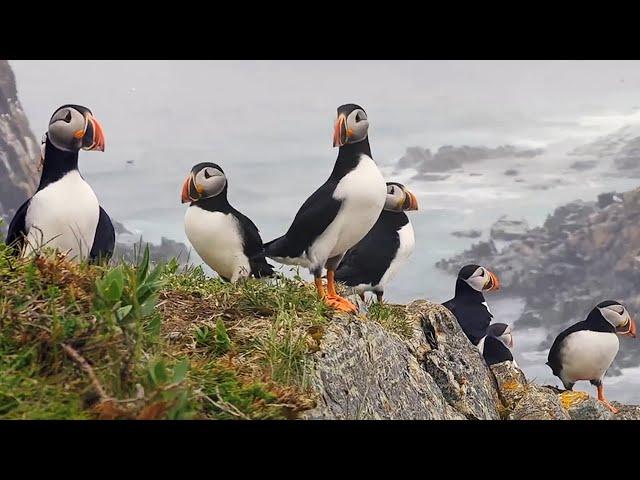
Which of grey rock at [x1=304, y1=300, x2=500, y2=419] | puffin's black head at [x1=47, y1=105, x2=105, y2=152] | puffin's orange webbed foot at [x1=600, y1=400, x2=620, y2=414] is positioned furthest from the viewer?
puffin's orange webbed foot at [x1=600, y1=400, x2=620, y2=414]

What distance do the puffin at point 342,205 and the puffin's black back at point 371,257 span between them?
6.27 ft

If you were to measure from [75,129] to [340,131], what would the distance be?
5.06 ft

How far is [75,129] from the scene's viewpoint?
196 inches

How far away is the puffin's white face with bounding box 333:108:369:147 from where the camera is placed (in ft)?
15.9

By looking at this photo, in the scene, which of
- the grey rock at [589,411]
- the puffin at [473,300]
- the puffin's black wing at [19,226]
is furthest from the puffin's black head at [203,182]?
the grey rock at [589,411]

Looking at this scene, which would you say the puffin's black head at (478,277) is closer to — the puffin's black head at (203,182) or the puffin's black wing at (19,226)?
the puffin's black head at (203,182)

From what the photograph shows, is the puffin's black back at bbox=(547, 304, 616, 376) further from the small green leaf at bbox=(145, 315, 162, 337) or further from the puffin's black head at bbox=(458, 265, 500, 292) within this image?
the small green leaf at bbox=(145, 315, 162, 337)

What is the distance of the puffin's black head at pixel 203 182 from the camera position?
227 inches

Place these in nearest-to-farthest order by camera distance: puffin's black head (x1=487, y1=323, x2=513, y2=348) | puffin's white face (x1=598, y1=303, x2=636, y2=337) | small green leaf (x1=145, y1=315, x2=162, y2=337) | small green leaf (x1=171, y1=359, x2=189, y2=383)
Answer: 1. small green leaf (x1=171, y1=359, x2=189, y2=383)
2. small green leaf (x1=145, y1=315, x2=162, y2=337)
3. puffin's black head (x1=487, y1=323, x2=513, y2=348)
4. puffin's white face (x1=598, y1=303, x2=636, y2=337)

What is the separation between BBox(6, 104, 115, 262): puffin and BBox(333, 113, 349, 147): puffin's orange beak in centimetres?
136

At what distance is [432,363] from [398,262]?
1562 millimetres

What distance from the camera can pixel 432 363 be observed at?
5801 millimetres

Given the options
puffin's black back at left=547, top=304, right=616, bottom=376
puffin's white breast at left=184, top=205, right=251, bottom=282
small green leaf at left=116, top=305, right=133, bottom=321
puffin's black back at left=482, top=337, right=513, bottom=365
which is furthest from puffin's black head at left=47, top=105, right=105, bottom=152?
puffin's black back at left=547, top=304, right=616, bottom=376

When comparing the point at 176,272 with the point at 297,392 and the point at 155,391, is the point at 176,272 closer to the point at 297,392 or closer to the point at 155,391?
the point at 297,392
